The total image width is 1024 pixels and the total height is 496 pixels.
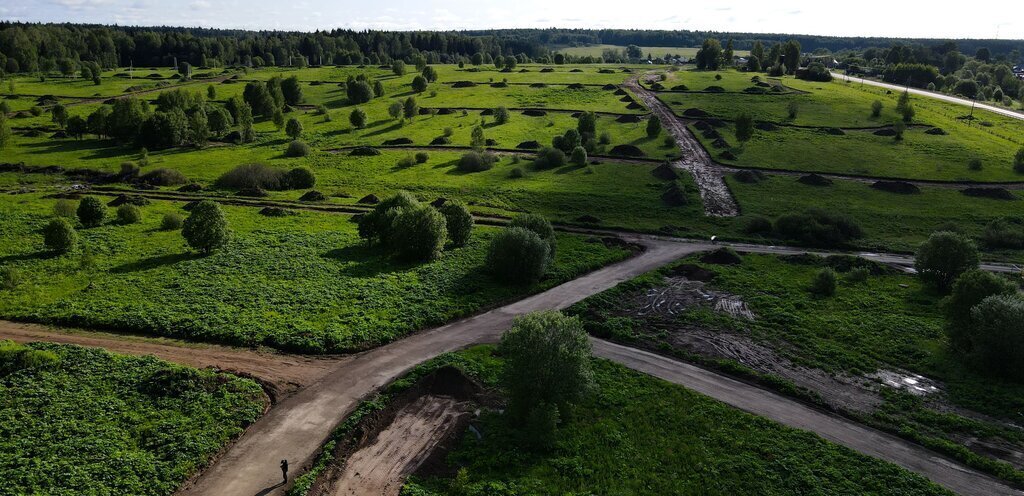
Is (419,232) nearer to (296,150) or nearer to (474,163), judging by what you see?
(474,163)

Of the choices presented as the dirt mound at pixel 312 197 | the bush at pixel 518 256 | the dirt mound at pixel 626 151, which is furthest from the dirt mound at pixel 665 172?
the dirt mound at pixel 312 197

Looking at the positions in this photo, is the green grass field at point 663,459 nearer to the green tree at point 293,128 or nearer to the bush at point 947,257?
the bush at point 947,257

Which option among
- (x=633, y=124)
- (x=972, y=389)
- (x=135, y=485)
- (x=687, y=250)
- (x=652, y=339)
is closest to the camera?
(x=135, y=485)

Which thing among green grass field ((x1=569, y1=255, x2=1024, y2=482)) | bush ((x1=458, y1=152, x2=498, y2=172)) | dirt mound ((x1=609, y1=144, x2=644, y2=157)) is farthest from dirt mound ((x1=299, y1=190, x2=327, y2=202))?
dirt mound ((x1=609, y1=144, x2=644, y2=157))

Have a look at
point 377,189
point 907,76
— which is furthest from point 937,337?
point 907,76

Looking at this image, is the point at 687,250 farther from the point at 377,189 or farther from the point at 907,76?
the point at 907,76

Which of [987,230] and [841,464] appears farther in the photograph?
[987,230]

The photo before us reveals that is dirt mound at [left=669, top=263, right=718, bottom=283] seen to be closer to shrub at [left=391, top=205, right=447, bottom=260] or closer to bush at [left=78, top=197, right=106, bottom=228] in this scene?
shrub at [left=391, top=205, right=447, bottom=260]

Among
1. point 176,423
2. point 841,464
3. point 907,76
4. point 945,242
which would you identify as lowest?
point 841,464
